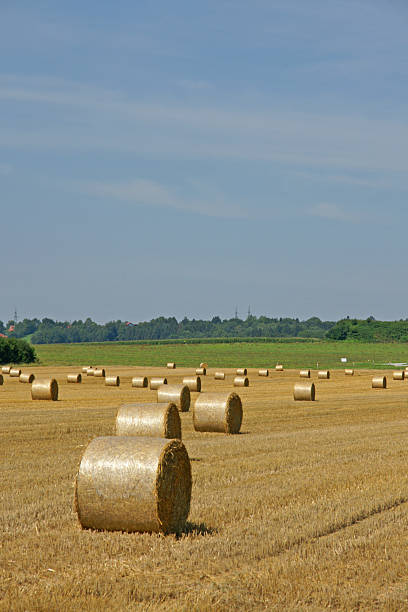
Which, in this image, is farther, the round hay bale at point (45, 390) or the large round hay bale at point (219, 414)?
the round hay bale at point (45, 390)

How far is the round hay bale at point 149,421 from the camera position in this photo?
62.1 ft

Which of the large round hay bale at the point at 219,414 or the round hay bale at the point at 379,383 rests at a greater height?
the large round hay bale at the point at 219,414

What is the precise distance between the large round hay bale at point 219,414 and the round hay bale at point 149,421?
14.6ft

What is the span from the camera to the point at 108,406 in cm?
3384

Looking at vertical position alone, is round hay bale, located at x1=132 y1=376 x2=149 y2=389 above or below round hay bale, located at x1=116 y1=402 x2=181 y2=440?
below

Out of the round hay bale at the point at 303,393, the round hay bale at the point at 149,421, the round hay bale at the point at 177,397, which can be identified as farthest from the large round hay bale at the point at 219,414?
the round hay bale at the point at 303,393

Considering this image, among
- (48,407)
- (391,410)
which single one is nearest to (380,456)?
(391,410)

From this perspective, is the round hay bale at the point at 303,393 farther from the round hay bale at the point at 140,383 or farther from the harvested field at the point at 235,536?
the harvested field at the point at 235,536

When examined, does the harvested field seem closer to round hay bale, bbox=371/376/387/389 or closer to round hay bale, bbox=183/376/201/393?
round hay bale, bbox=183/376/201/393

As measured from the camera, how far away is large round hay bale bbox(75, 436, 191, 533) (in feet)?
34.8

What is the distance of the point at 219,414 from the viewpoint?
938 inches

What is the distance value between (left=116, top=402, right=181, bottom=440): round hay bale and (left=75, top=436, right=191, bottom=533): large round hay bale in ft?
25.5

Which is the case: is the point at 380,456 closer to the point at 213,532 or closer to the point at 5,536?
the point at 213,532

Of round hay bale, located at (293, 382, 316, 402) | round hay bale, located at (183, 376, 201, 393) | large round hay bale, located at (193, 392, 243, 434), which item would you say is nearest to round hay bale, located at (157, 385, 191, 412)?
large round hay bale, located at (193, 392, 243, 434)
